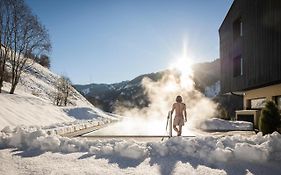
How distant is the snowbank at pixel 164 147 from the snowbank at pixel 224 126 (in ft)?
42.3

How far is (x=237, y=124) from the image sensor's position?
71.4 ft

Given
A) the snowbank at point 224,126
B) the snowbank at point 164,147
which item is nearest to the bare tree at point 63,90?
the snowbank at point 224,126

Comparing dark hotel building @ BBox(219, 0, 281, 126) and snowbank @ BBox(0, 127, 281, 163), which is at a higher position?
dark hotel building @ BBox(219, 0, 281, 126)

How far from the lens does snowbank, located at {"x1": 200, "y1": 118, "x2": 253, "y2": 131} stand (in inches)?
821

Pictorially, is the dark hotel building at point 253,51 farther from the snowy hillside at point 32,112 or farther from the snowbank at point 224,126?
the snowy hillside at point 32,112

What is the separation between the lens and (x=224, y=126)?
Result: 2153 centimetres

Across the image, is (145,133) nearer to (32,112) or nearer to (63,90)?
(32,112)

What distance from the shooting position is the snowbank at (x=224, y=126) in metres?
20.8

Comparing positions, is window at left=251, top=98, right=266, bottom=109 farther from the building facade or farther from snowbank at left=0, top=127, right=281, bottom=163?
snowbank at left=0, top=127, right=281, bottom=163

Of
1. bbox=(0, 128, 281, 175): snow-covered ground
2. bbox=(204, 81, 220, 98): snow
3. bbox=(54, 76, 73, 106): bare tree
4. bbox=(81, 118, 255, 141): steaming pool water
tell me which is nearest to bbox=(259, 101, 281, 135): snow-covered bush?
bbox=(81, 118, 255, 141): steaming pool water

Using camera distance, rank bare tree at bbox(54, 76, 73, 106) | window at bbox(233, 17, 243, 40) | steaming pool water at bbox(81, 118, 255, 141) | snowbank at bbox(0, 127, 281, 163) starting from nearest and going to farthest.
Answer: snowbank at bbox(0, 127, 281, 163), steaming pool water at bbox(81, 118, 255, 141), window at bbox(233, 17, 243, 40), bare tree at bbox(54, 76, 73, 106)

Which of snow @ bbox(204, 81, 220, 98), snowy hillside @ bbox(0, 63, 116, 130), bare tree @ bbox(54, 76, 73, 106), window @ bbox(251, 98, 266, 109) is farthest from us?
snow @ bbox(204, 81, 220, 98)

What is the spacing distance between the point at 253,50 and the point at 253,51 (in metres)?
0.06

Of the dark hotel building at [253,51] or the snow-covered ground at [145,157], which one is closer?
the snow-covered ground at [145,157]
